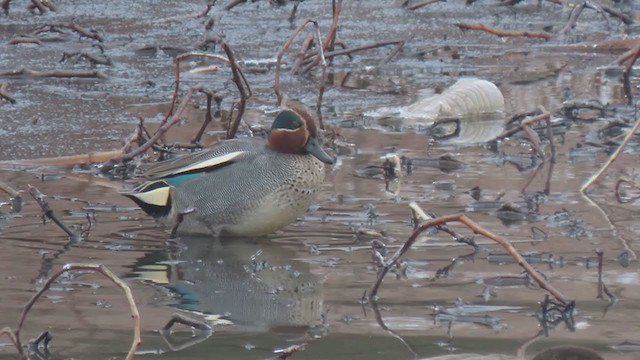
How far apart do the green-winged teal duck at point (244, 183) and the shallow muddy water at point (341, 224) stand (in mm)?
109

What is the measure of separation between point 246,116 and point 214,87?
1111 millimetres

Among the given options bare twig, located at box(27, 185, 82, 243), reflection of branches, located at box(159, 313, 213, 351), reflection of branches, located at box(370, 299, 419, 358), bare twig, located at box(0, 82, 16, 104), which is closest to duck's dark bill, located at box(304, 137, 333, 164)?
bare twig, located at box(27, 185, 82, 243)

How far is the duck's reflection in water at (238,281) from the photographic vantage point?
5.18m

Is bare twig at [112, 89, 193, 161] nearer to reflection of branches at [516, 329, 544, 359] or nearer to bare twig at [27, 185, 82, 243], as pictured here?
bare twig at [27, 185, 82, 243]

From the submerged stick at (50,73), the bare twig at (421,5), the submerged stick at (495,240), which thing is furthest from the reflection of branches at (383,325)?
the bare twig at (421,5)

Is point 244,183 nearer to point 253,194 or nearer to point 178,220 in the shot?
point 253,194

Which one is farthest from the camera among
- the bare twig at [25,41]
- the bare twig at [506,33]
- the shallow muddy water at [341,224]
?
the bare twig at [25,41]

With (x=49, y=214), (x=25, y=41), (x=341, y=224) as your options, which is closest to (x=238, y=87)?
(x=341, y=224)

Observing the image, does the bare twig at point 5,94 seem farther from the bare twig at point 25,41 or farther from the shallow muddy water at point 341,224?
the bare twig at point 25,41

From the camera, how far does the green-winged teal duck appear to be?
21.6ft

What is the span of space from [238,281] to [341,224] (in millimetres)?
1001

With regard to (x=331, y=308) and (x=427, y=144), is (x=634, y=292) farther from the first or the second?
(x=427, y=144)

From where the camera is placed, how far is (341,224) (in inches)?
261

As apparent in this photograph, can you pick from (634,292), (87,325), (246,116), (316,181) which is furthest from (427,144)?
(87,325)
